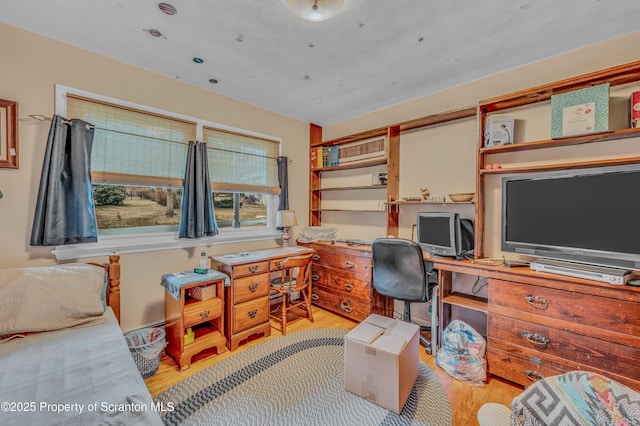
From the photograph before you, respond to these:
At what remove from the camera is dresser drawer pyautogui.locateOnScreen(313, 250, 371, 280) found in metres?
2.78

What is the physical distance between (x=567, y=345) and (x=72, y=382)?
2.66 m

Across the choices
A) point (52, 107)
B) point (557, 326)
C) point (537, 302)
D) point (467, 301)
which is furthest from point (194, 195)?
point (557, 326)

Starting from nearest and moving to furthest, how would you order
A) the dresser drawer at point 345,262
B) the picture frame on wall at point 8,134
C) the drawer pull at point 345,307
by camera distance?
1. the picture frame on wall at point 8,134
2. the dresser drawer at point 345,262
3. the drawer pull at point 345,307

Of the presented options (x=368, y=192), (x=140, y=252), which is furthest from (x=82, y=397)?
(x=368, y=192)

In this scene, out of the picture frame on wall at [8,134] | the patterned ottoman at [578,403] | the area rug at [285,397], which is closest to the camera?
the patterned ottoman at [578,403]

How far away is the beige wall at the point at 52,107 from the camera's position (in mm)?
1851

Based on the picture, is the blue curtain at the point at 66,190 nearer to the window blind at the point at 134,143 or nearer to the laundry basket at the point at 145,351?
the window blind at the point at 134,143

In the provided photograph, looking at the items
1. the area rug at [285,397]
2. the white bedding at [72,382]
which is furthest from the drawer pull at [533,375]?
the white bedding at [72,382]

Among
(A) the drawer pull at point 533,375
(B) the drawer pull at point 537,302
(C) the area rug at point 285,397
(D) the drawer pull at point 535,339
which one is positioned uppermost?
(B) the drawer pull at point 537,302

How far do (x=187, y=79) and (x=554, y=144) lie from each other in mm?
3205

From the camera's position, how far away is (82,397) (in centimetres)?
104

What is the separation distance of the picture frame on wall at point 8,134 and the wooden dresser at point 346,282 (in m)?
2.65

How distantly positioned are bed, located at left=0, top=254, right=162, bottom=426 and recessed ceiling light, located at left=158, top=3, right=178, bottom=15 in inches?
69.5

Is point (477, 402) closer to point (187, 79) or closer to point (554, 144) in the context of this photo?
point (554, 144)
